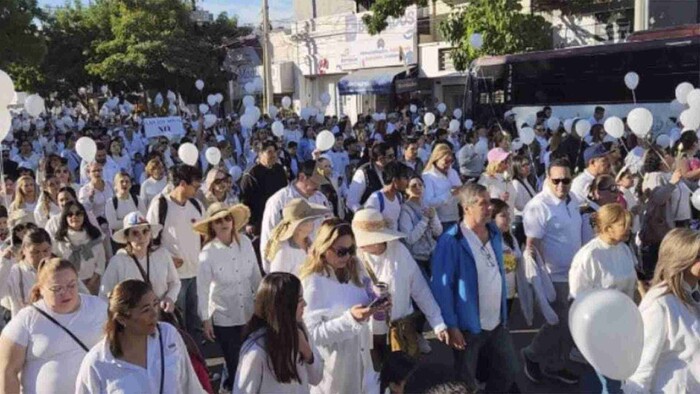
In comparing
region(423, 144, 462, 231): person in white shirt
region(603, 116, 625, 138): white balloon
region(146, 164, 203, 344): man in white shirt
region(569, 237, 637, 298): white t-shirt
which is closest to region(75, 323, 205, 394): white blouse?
region(569, 237, 637, 298): white t-shirt

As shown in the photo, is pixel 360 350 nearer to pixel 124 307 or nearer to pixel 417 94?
pixel 124 307

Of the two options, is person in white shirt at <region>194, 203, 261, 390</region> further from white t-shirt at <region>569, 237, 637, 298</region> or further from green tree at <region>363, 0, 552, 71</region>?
green tree at <region>363, 0, 552, 71</region>

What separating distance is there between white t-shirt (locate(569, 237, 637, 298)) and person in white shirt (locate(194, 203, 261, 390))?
6.72ft

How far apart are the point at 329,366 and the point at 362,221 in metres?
0.97

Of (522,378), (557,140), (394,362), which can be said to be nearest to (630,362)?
(394,362)

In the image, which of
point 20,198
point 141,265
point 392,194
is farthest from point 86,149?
point 141,265

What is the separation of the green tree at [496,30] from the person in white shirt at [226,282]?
63.1 feet

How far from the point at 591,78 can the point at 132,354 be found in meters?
16.1

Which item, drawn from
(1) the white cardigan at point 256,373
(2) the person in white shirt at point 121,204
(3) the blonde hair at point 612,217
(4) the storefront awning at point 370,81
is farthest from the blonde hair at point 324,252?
(4) the storefront awning at point 370,81

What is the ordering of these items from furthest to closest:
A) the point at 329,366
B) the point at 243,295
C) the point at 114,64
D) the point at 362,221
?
the point at 114,64 → the point at 243,295 → the point at 362,221 → the point at 329,366

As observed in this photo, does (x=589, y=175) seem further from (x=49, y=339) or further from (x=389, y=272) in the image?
(x=49, y=339)

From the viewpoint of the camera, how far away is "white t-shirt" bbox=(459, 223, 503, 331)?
14.4 feet

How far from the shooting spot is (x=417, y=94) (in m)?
31.0

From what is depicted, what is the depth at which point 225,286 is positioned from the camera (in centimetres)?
488
